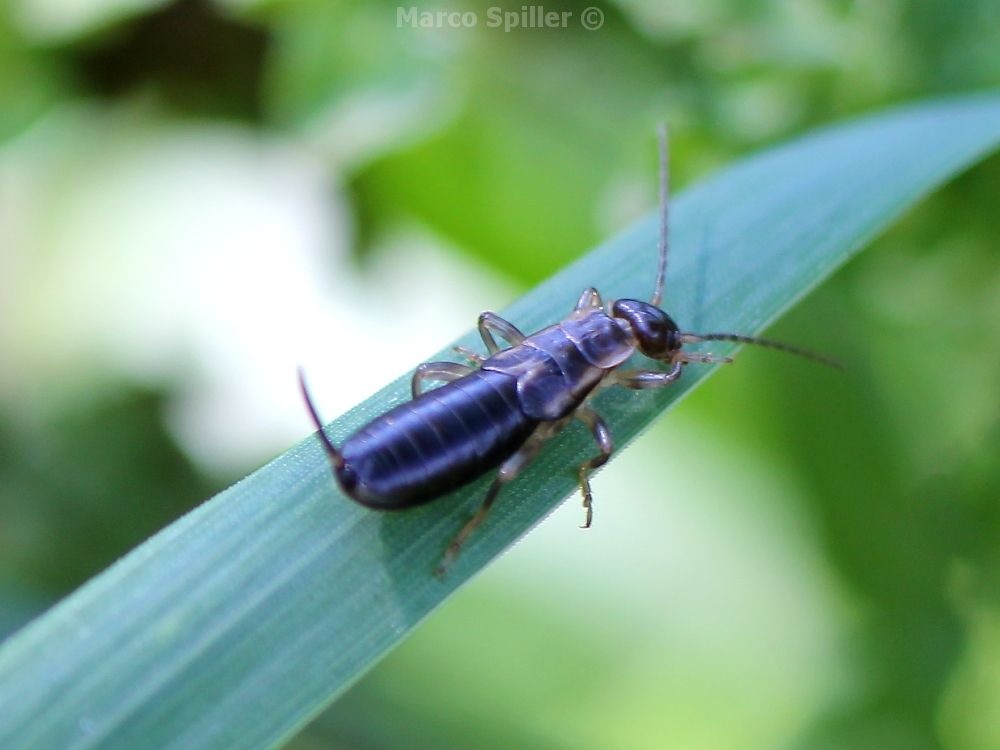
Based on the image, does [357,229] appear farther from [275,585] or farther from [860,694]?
[860,694]

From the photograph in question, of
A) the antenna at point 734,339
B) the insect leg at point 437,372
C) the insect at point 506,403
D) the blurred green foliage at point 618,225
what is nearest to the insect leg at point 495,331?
the insect at point 506,403

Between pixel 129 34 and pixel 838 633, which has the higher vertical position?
pixel 129 34

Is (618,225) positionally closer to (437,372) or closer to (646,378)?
(646,378)

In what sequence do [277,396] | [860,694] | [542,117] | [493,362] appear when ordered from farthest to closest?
[542,117] → [277,396] → [860,694] → [493,362]

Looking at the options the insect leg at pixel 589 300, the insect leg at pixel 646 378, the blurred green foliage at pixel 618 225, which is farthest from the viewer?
the blurred green foliage at pixel 618 225

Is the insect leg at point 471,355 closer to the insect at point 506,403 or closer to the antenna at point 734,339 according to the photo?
the insect at point 506,403

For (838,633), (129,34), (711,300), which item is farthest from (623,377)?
(129,34)

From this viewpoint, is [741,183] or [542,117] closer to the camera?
[741,183]

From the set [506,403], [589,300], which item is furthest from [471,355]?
[589,300]
